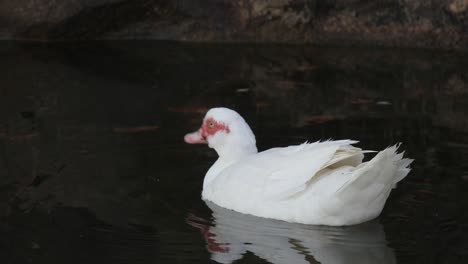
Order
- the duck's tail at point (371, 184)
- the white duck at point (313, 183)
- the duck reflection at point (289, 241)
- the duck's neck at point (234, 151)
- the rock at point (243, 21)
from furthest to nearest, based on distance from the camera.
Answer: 1. the rock at point (243, 21)
2. the duck's neck at point (234, 151)
3. the white duck at point (313, 183)
4. the duck's tail at point (371, 184)
5. the duck reflection at point (289, 241)

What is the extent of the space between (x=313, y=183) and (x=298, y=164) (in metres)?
0.14

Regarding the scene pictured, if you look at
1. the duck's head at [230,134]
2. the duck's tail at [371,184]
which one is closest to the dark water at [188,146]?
the duck's tail at [371,184]

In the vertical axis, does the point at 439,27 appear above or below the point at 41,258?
above

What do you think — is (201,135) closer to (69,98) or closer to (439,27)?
(69,98)

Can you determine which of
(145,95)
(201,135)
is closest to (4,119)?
(145,95)

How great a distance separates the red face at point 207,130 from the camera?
6.03 metres

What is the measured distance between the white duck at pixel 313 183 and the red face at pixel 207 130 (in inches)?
15.4

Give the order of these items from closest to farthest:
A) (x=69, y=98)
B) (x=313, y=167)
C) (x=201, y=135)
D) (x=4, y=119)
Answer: (x=313, y=167) → (x=201, y=135) → (x=4, y=119) → (x=69, y=98)

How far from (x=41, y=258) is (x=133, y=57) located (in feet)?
18.6

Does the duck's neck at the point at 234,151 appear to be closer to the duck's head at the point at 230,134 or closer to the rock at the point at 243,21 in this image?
the duck's head at the point at 230,134

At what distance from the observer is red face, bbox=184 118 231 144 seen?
6.03m

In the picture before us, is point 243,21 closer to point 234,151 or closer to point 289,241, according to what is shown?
point 234,151

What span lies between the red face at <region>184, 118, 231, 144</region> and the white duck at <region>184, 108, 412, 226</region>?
1.28 ft

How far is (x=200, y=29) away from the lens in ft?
36.5
